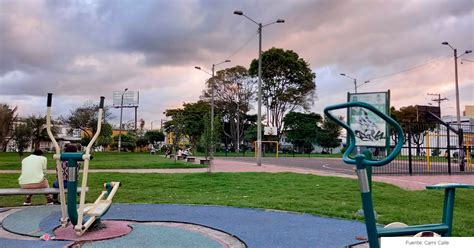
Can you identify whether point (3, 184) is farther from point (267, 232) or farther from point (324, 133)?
point (324, 133)

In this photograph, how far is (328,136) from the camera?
207ft

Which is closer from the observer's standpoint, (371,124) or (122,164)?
(371,124)

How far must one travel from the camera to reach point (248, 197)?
1071cm

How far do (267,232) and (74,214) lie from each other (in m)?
2.80

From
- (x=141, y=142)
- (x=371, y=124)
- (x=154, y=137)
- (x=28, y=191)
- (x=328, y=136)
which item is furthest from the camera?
(x=154, y=137)

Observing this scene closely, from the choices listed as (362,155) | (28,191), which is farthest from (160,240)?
(28,191)

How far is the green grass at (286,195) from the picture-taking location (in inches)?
329

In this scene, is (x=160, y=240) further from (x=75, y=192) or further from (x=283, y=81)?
(x=283, y=81)

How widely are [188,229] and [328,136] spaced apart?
58.4 m

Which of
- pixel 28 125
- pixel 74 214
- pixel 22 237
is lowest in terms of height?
pixel 22 237

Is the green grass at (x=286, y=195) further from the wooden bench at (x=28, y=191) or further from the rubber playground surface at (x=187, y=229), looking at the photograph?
the wooden bench at (x=28, y=191)

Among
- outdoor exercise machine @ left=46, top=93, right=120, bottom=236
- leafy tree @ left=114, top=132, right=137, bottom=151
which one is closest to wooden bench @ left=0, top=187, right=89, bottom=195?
outdoor exercise machine @ left=46, top=93, right=120, bottom=236

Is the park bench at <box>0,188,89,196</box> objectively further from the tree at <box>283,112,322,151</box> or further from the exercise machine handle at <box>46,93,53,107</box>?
the tree at <box>283,112,322,151</box>

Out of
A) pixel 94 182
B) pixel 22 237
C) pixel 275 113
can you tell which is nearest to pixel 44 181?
pixel 22 237
